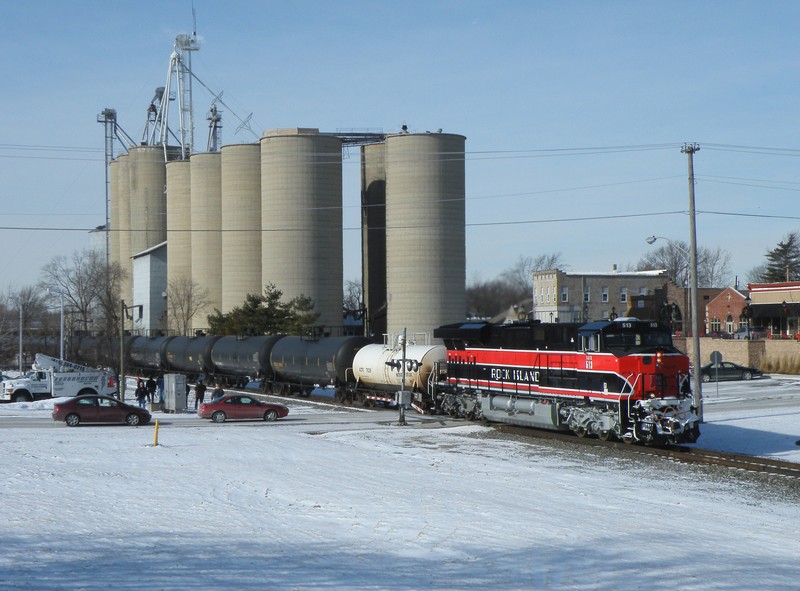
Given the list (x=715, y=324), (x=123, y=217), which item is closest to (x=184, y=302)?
(x=123, y=217)

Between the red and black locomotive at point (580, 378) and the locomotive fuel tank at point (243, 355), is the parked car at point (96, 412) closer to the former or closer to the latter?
the red and black locomotive at point (580, 378)

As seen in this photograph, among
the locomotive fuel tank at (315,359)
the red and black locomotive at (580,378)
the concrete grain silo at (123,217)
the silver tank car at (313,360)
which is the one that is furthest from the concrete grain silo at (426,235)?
the concrete grain silo at (123,217)

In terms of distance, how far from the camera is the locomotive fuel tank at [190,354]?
63.6 metres

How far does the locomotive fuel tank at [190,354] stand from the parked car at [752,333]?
146ft

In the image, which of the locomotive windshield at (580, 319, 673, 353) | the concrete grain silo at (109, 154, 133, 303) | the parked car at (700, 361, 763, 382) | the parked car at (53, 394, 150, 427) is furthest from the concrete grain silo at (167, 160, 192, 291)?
the locomotive windshield at (580, 319, 673, 353)

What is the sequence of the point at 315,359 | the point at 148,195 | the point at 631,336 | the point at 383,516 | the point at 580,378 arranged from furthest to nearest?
the point at 148,195, the point at 315,359, the point at 580,378, the point at 631,336, the point at 383,516

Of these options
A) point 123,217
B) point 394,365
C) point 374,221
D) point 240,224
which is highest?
point 123,217

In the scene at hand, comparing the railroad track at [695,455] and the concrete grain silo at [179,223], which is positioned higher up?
the concrete grain silo at [179,223]

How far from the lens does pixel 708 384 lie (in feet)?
208

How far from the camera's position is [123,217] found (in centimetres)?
12694

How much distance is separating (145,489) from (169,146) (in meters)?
107

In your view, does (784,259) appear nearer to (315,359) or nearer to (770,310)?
(770,310)

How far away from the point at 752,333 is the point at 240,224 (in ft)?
164

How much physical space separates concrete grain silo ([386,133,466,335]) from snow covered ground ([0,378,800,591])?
48.2 m
